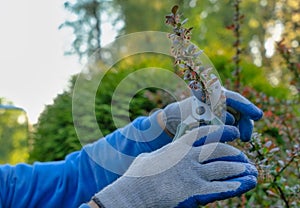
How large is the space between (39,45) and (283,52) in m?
2.85

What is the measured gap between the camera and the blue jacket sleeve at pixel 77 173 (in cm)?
163

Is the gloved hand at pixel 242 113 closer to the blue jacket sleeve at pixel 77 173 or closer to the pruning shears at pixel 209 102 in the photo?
the pruning shears at pixel 209 102

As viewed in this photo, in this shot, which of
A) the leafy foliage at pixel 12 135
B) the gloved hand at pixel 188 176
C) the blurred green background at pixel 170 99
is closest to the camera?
the gloved hand at pixel 188 176

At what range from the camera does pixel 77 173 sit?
68.7 inches

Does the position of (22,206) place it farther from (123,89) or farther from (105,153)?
(123,89)

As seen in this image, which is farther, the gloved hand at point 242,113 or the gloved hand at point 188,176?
the gloved hand at point 242,113

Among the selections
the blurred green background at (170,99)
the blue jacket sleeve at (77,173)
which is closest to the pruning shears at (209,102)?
the blurred green background at (170,99)

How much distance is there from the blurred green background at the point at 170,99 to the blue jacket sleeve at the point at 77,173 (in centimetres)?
7

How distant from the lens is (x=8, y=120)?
3.54 metres

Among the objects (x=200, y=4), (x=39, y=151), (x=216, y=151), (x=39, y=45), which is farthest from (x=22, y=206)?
(x=200, y=4)

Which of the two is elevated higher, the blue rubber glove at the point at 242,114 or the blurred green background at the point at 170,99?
the blurred green background at the point at 170,99

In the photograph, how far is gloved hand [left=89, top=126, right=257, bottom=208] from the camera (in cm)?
105

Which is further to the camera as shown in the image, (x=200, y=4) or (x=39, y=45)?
(x=200, y=4)

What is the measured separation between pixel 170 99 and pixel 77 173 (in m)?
0.97
